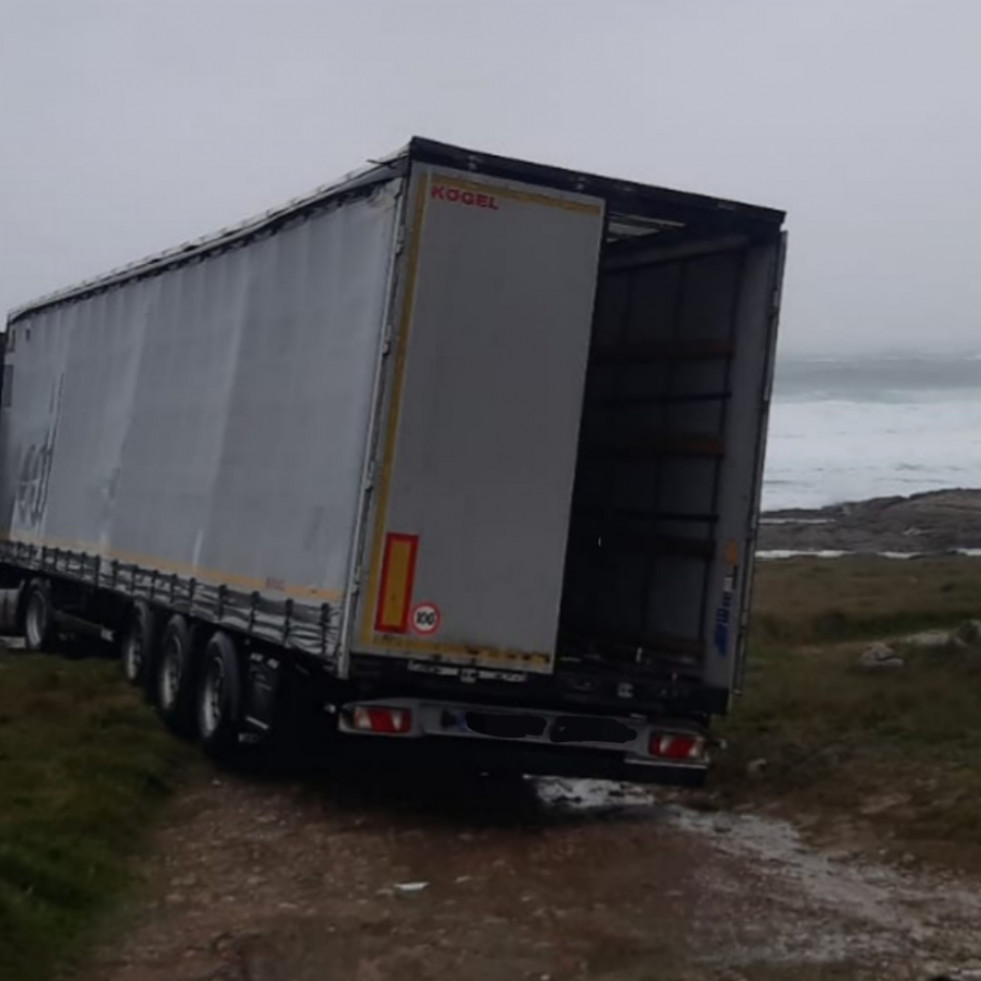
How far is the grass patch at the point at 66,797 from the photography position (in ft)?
26.5

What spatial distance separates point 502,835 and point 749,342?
3.43 metres

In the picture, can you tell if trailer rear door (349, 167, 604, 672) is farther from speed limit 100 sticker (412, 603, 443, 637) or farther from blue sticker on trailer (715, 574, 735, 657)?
blue sticker on trailer (715, 574, 735, 657)

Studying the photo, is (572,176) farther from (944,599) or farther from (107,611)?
(944,599)

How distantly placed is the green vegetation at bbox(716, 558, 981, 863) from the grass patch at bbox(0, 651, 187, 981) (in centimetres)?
421

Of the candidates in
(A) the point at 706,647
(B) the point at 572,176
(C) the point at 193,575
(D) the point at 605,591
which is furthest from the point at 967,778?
(C) the point at 193,575

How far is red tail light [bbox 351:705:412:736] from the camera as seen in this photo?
35.3 feet

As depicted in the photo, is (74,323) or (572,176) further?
(74,323)

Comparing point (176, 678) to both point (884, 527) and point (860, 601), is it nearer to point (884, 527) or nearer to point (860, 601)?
point (860, 601)

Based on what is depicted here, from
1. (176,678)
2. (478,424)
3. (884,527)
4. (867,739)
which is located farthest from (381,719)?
(884,527)

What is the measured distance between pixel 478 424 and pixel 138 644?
641 centimetres

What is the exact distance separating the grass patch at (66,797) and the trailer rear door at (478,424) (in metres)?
1.89

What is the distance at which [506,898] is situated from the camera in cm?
912

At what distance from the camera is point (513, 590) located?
1059cm

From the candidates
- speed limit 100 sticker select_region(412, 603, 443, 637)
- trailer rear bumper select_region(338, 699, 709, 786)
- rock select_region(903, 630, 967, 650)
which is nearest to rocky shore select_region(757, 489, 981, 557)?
rock select_region(903, 630, 967, 650)
